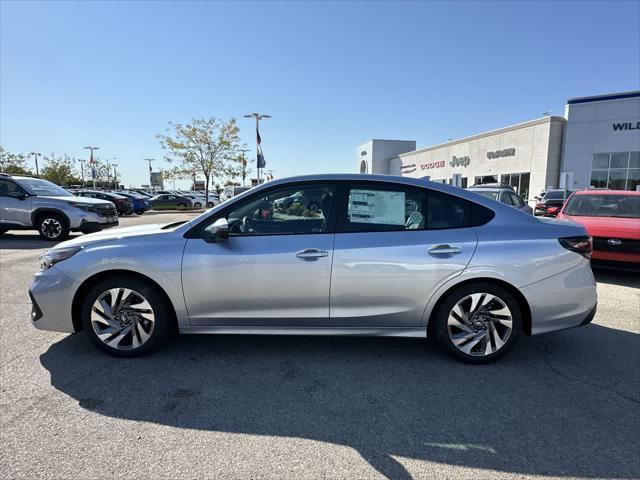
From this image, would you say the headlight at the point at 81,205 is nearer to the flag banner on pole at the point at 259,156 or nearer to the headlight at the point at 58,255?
the headlight at the point at 58,255

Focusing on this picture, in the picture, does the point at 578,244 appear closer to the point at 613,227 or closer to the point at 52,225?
the point at 613,227

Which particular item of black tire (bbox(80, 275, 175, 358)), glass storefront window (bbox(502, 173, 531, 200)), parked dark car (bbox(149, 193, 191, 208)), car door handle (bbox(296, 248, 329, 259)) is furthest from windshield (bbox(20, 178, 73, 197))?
glass storefront window (bbox(502, 173, 531, 200))

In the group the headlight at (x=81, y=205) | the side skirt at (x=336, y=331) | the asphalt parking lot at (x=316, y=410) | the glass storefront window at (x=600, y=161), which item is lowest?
the asphalt parking lot at (x=316, y=410)

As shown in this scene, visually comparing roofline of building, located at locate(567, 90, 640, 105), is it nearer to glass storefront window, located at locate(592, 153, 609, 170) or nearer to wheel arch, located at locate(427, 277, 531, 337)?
glass storefront window, located at locate(592, 153, 609, 170)

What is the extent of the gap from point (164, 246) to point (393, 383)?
223cm

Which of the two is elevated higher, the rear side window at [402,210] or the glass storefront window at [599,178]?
the glass storefront window at [599,178]

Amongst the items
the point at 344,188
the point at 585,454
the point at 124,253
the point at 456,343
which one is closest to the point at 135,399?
the point at 124,253

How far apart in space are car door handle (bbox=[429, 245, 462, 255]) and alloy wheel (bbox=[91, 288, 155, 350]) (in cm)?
247

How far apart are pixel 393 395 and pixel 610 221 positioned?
6155 millimetres

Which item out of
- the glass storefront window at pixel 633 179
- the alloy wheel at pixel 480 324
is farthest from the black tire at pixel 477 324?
the glass storefront window at pixel 633 179

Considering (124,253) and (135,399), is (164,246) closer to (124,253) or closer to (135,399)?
(124,253)

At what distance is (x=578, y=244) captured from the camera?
3.42 metres

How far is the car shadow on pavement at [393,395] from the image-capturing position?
2404 millimetres

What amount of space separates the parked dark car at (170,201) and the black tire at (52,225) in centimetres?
2168
